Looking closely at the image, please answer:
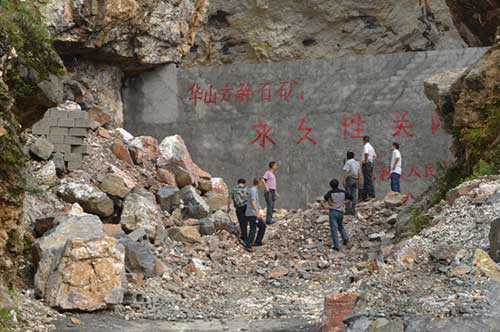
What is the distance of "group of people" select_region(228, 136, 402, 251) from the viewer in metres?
13.9

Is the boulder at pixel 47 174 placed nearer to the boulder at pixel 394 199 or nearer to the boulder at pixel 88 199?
the boulder at pixel 88 199

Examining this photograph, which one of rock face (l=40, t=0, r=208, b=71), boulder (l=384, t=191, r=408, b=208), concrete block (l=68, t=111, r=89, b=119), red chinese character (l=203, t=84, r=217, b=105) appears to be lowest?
boulder (l=384, t=191, r=408, b=208)

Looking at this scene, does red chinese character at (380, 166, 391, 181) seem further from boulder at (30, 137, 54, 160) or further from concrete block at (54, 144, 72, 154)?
boulder at (30, 137, 54, 160)

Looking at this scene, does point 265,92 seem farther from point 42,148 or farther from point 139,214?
point 139,214

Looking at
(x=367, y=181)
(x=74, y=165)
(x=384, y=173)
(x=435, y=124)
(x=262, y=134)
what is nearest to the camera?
(x=74, y=165)

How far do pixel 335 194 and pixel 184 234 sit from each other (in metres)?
2.60

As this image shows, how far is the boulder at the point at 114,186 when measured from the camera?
14250 millimetres

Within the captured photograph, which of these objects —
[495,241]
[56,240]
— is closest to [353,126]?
[56,240]

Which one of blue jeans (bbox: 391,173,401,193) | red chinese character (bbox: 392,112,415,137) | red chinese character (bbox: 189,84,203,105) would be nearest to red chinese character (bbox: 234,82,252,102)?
red chinese character (bbox: 189,84,203,105)

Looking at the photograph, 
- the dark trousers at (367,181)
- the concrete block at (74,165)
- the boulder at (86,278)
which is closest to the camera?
the boulder at (86,278)

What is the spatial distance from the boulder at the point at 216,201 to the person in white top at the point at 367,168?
2.90m

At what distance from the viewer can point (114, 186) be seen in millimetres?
14336

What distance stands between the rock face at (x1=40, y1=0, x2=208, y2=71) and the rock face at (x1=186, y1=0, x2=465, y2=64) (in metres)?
6.69

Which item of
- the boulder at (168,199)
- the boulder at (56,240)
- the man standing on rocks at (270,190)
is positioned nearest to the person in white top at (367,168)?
the man standing on rocks at (270,190)
